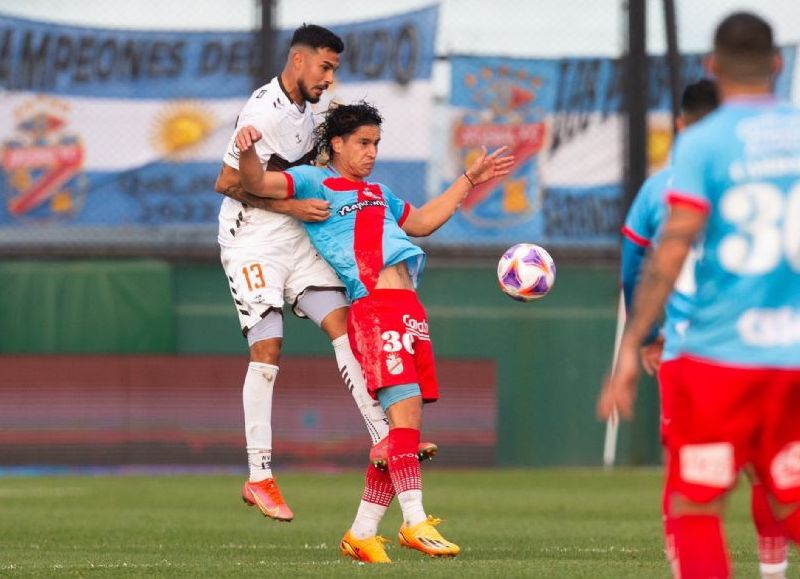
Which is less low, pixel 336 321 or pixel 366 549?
pixel 336 321

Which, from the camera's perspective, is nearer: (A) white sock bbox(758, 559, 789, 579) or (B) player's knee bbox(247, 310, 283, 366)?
(A) white sock bbox(758, 559, 789, 579)

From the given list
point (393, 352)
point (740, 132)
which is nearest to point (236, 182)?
point (393, 352)

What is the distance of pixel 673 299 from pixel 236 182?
320 cm

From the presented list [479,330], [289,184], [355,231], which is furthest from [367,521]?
[479,330]

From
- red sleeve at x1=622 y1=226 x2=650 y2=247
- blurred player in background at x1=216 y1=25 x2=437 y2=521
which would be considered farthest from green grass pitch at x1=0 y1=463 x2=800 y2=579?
red sleeve at x1=622 y1=226 x2=650 y2=247

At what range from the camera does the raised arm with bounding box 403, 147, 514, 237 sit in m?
8.00

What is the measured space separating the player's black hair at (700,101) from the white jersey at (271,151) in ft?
8.15

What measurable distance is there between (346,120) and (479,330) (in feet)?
29.8

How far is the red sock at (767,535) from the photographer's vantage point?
5.81 m

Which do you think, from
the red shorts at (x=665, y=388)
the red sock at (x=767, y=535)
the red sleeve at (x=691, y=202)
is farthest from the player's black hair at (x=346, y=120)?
the red sleeve at (x=691, y=202)

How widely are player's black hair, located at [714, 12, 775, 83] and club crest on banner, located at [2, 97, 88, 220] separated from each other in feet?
42.2

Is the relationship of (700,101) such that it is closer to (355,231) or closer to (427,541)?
(355,231)

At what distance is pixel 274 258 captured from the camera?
8281 mm

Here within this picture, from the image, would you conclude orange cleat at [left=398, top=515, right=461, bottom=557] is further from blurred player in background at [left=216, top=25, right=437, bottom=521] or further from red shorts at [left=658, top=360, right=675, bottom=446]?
red shorts at [left=658, top=360, right=675, bottom=446]
